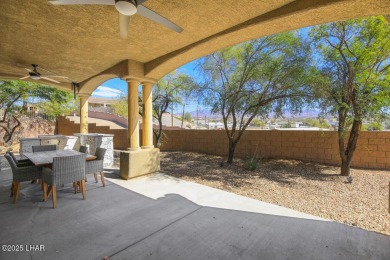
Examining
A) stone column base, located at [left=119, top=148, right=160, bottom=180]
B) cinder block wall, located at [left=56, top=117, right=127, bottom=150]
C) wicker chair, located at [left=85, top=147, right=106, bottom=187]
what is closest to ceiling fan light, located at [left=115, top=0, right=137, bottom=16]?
wicker chair, located at [left=85, top=147, right=106, bottom=187]

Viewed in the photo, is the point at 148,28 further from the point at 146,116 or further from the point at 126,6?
the point at 146,116

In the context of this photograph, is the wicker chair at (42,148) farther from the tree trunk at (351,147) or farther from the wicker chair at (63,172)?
the tree trunk at (351,147)

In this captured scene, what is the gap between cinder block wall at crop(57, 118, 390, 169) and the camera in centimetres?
572

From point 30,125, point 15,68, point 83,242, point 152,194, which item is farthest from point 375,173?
point 30,125

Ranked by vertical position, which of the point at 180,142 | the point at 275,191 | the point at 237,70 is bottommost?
the point at 275,191

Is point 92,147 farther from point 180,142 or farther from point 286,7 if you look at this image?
point 286,7

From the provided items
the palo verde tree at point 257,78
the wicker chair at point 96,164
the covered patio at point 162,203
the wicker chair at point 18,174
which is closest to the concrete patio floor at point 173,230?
the covered patio at point 162,203

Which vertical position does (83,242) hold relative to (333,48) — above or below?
below

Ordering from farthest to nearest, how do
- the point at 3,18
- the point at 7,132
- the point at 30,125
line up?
the point at 30,125
the point at 7,132
the point at 3,18

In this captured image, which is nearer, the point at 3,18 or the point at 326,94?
the point at 3,18

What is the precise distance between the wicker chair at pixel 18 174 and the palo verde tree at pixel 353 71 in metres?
6.67

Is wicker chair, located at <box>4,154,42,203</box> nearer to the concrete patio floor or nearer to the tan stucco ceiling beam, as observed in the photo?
the concrete patio floor

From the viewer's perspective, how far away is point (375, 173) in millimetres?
5262

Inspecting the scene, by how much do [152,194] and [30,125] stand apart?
39.0 feet
